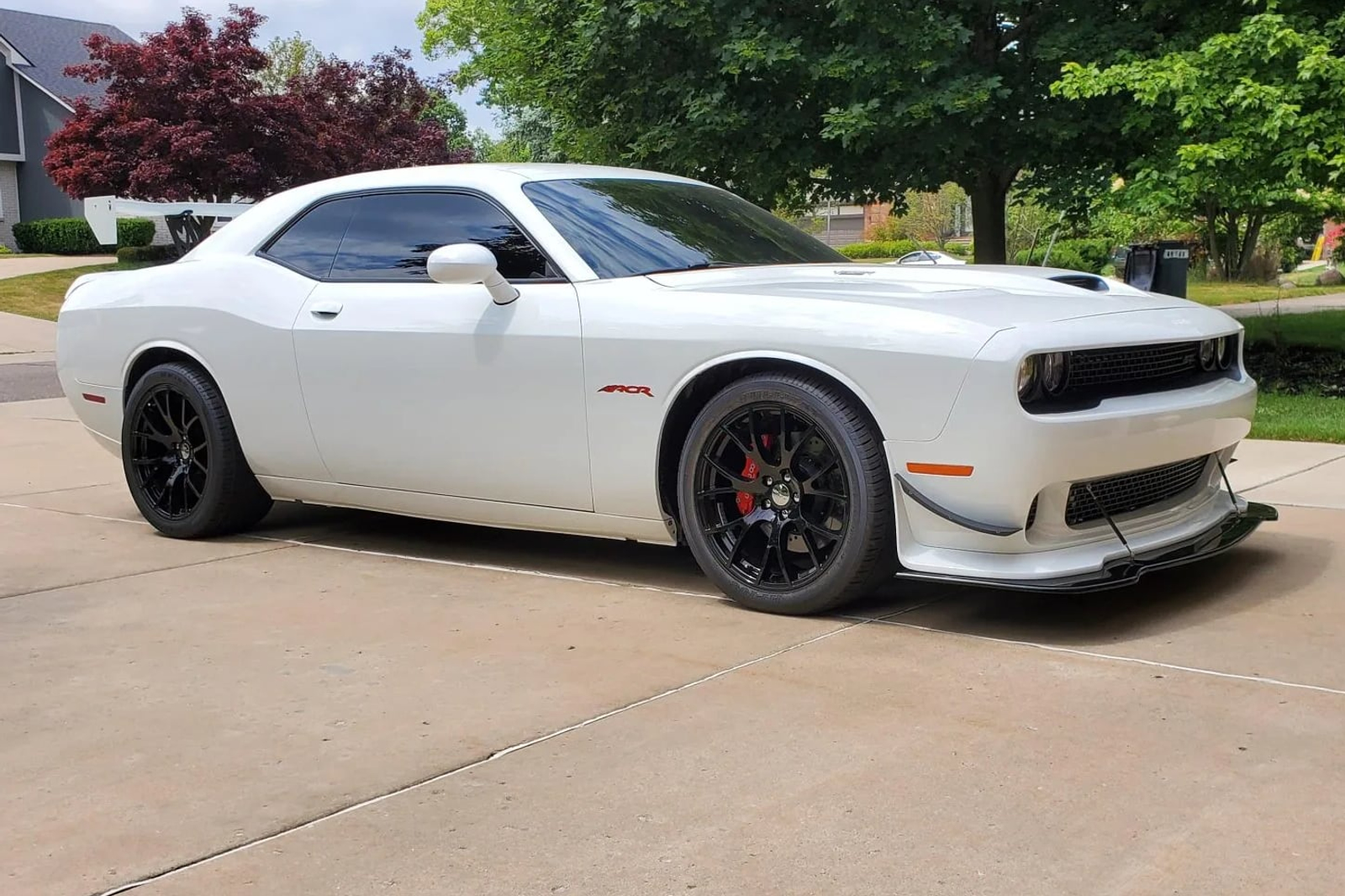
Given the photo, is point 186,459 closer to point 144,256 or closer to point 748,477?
point 748,477

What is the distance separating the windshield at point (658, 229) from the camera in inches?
208

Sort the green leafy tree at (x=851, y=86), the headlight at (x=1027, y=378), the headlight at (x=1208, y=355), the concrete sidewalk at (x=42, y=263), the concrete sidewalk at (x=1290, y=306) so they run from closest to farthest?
the headlight at (x=1027, y=378) < the headlight at (x=1208, y=355) < the green leafy tree at (x=851, y=86) < the concrete sidewalk at (x=1290, y=306) < the concrete sidewalk at (x=42, y=263)

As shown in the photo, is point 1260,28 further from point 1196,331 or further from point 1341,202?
point 1196,331

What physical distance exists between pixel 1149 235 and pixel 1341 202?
62.4 feet

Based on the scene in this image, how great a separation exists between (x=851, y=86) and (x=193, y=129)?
18.2 m

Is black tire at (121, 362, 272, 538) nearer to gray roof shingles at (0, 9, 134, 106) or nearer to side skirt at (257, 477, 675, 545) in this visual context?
side skirt at (257, 477, 675, 545)

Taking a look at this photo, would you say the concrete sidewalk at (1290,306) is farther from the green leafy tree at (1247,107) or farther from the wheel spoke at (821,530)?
the wheel spoke at (821,530)

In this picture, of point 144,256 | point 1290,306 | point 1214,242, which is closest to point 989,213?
point 1290,306

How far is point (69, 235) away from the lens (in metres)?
36.9

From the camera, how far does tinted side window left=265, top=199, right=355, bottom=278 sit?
5.93 m

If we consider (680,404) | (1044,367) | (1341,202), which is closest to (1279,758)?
(1044,367)

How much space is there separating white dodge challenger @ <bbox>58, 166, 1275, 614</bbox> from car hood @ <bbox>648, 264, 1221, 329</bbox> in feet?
0.07

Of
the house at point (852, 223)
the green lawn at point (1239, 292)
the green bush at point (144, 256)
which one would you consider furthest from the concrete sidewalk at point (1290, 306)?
the house at point (852, 223)

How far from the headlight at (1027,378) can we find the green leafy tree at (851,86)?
7.05m
